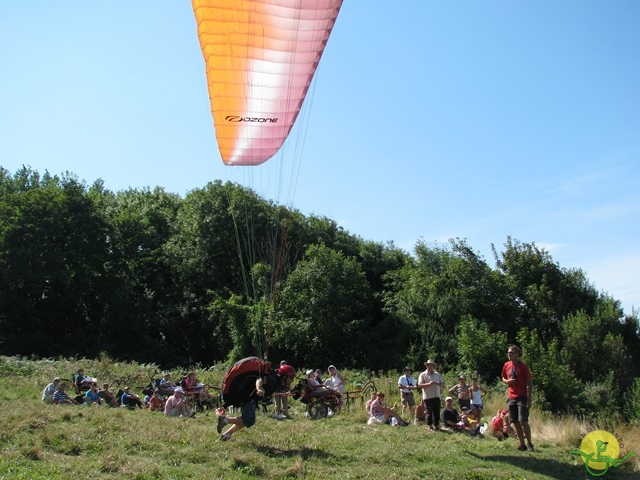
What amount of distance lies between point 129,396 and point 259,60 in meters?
7.61

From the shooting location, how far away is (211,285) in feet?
108

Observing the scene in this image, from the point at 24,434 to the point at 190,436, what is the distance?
1.86m

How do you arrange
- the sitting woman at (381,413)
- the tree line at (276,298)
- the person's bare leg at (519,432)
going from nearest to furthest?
the person's bare leg at (519,432)
the sitting woman at (381,413)
the tree line at (276,298)

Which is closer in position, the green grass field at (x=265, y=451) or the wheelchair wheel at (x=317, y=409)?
the green grass field at (x=265, y=451)

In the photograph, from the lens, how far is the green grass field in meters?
5.64

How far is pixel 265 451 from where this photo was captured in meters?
6.62

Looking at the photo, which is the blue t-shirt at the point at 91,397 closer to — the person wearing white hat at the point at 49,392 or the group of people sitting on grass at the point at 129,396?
the group of people sitting on grass at the point at 129,396

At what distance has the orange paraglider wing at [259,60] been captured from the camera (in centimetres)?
789

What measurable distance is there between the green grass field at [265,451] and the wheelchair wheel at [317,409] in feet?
6.37

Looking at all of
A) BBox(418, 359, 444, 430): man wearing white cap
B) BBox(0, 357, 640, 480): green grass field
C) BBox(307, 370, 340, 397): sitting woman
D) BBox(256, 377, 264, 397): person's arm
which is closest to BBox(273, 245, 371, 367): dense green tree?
BBox(307, 370, 340, 397): sitting woman

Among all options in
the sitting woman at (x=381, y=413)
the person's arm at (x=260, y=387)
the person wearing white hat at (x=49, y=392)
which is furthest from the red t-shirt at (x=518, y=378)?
the person wearing white hat at (x=49, y=392)

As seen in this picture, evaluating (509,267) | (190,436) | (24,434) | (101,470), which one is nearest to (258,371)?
(190,436)

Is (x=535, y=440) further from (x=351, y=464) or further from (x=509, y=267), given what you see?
(x=509, y=267)

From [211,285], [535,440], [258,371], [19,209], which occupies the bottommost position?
[535,440]
